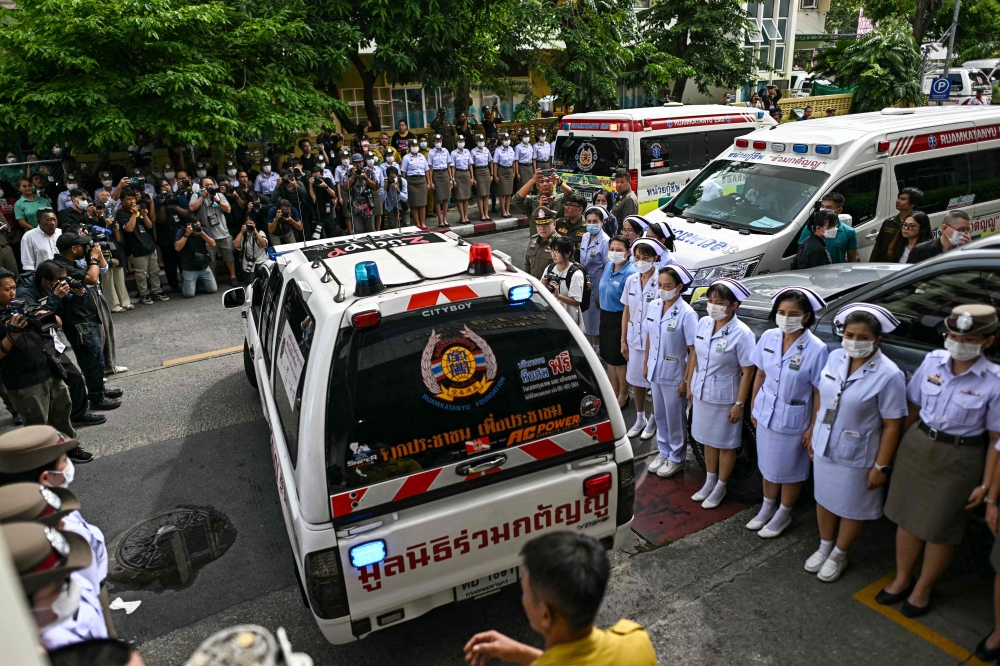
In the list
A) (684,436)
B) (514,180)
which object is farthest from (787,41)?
(684,436)

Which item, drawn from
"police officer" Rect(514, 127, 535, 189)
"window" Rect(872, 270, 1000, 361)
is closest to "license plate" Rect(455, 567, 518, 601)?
"window" Rect(872, 270, 1000, 361)

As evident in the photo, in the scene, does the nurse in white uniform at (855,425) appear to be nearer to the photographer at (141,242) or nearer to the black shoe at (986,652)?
the black shoe at (986,652)

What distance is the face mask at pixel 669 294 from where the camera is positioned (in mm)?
5184

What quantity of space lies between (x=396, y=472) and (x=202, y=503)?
9.42ft

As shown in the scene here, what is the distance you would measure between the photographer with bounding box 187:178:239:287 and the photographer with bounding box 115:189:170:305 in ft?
2.09

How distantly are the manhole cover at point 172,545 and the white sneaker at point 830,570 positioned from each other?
12.5ft

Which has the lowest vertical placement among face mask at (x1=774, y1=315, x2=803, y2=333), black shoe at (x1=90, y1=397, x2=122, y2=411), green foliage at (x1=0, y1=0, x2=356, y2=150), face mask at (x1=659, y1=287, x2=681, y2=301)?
black shoe at (x1=90, y1=397, x2=122, y2=411)

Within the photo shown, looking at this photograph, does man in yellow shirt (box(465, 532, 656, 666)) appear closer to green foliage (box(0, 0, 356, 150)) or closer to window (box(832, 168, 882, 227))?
window (box(832, 168, 882, 227))

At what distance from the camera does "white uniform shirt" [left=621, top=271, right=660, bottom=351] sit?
567 cm

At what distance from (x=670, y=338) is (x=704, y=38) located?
2183 cm

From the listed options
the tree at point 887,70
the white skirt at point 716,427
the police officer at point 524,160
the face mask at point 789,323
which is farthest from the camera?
the tree at point 887,70

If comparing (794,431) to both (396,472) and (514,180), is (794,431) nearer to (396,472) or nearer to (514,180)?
(396,472)

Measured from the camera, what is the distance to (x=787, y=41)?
3372cm

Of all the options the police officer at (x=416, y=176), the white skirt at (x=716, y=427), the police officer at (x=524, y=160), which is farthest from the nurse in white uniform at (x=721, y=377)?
the police officer at (x=524, y=160)
